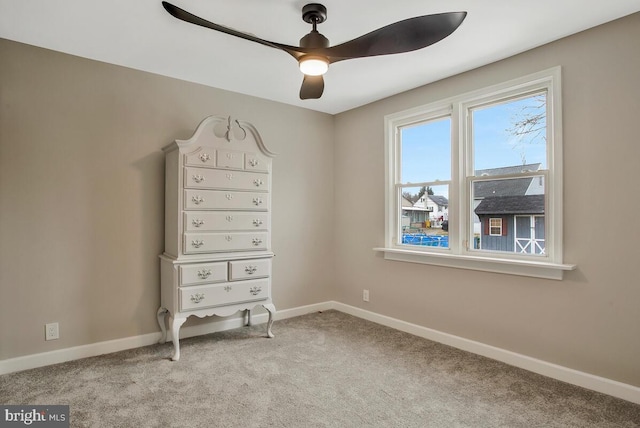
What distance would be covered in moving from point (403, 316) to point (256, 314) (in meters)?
1.48

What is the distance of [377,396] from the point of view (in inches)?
90.5

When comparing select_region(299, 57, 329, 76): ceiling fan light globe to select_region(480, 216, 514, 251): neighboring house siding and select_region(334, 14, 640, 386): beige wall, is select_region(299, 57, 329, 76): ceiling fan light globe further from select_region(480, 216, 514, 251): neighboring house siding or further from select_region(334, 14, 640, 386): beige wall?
select_region(480, 216, 514, 251): neighboring house siding

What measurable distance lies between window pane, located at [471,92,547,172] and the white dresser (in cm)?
184

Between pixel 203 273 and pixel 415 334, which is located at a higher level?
pixel 203 273

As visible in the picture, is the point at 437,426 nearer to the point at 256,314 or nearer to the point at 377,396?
the point at 377,396

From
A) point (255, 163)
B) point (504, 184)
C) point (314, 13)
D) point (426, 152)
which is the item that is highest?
point (314, 13)

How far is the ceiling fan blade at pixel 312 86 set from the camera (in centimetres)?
234

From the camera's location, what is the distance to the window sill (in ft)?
8.33

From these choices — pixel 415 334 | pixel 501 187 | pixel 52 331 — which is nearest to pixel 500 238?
pixel 501 187

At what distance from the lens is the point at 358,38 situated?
1837 millimetres

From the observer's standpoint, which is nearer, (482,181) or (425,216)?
(482,181)

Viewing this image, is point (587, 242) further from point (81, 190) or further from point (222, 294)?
point (81, 190)

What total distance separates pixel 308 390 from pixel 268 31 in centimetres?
236

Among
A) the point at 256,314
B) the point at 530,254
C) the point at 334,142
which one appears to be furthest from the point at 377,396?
the point at 334,142
